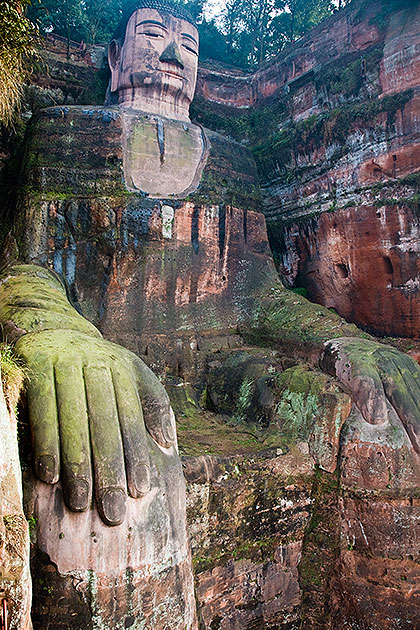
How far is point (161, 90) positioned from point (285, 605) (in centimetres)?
851

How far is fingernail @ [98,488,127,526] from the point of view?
11.8 ft

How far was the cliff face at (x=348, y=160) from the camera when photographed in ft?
27.5

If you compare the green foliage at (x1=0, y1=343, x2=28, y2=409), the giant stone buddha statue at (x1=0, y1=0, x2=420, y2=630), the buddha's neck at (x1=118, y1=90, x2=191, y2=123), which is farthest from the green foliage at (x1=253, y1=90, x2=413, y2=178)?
the green foliage at (x1=0, y1=343, x2=28, y2=409)

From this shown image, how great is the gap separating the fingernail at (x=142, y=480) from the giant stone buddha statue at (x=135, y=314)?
0.01 m

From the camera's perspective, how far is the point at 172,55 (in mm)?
8953

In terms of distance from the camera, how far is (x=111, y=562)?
363 centimetres

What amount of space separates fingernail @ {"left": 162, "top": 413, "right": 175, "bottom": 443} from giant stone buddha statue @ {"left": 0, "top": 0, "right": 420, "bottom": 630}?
18 millimetres

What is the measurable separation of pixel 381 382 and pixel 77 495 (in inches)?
158

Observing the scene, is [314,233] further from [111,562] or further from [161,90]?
[111,562]

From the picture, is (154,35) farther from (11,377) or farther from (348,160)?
(11,377)

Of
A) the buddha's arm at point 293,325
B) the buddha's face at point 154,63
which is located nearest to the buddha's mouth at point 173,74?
the buddha's face at point 154,63

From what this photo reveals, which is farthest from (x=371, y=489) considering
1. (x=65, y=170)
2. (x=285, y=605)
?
(x=65, y=170)

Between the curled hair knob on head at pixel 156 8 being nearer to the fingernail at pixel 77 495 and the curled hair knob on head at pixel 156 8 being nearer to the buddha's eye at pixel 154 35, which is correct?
the buddha's eye at pixel 154 35

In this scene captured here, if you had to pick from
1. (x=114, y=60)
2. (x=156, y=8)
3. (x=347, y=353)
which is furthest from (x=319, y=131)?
(x=347, y=353)
